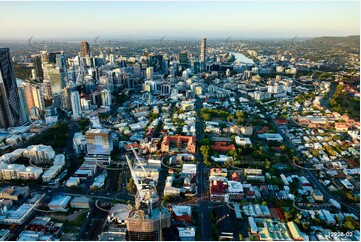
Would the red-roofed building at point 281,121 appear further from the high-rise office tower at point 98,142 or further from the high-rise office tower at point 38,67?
the high-rise office tower at point 38,67

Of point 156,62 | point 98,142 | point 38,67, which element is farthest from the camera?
point 156,62

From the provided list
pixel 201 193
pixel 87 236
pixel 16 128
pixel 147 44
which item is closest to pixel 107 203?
pixel 87 236

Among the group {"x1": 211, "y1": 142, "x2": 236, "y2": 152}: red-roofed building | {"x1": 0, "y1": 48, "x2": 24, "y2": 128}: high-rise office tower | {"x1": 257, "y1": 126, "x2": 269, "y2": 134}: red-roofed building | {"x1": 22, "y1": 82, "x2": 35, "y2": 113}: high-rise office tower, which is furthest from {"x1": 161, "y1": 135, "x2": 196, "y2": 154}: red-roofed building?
{"x1": 22, "y1": 82, "x2": 35, "y2": 113}: high-rise office tower

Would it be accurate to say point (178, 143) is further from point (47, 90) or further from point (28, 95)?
point (47, 90)

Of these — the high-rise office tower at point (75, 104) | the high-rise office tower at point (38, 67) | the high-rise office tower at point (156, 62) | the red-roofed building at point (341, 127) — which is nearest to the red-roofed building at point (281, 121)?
the red-roofed building at point (341, 127)

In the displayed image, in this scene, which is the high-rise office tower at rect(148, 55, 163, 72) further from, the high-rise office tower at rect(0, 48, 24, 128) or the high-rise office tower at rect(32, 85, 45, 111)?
the high-rise office tower at rect(0, 48, 24, 128)

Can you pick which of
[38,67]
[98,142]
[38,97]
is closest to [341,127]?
[98,142]

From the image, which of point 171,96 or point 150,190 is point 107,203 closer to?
point 150,190
